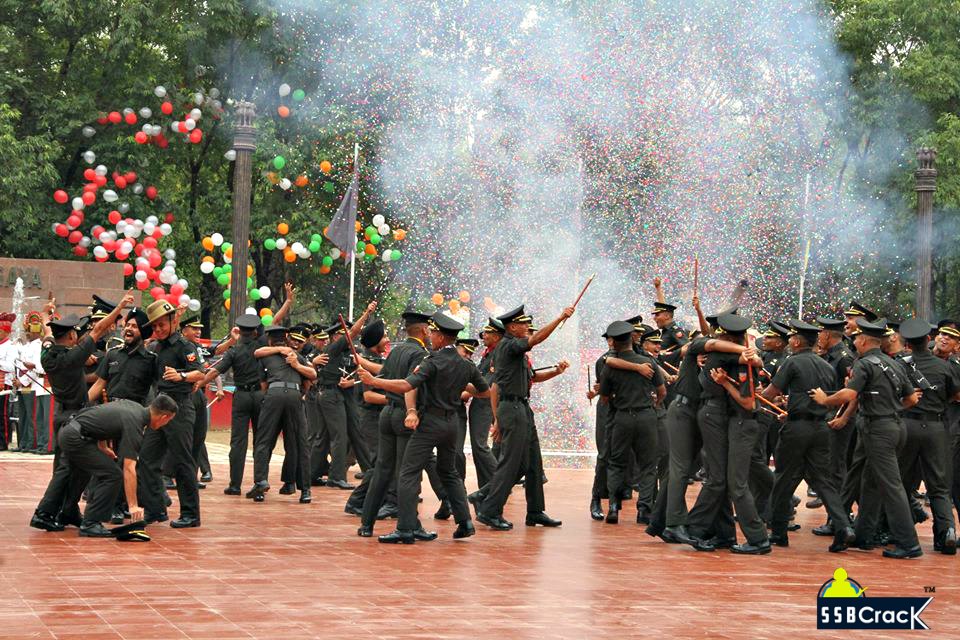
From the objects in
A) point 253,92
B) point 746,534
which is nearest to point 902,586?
point 746,534

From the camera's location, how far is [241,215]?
20.1 meters

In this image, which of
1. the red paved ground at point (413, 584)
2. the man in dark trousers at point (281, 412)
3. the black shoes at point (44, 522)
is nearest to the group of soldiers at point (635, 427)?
the black shoes at point (44, 522)

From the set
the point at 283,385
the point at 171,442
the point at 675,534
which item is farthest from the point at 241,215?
the point at 675,534

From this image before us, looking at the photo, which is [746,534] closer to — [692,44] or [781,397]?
[781,397]

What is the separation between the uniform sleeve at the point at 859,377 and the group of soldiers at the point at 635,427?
0.06ft

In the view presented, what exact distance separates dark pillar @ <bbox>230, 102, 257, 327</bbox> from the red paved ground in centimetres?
692

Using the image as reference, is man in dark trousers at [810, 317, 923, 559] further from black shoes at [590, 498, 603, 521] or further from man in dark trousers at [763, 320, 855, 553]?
black shoes at [590, 498, 603, 521]

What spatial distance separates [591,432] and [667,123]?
11.2 meters

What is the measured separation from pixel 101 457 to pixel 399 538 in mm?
2632

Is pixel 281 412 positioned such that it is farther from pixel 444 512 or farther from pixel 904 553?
pixel 904 553

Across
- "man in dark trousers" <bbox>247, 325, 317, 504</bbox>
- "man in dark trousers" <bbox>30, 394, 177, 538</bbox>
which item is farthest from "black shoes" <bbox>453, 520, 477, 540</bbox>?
"man in dark trousers" <bbox>247, 325, 317, 504</bbox>

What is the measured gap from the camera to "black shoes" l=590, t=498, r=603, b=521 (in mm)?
14070

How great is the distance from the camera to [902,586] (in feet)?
33.6

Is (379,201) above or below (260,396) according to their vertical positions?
above
